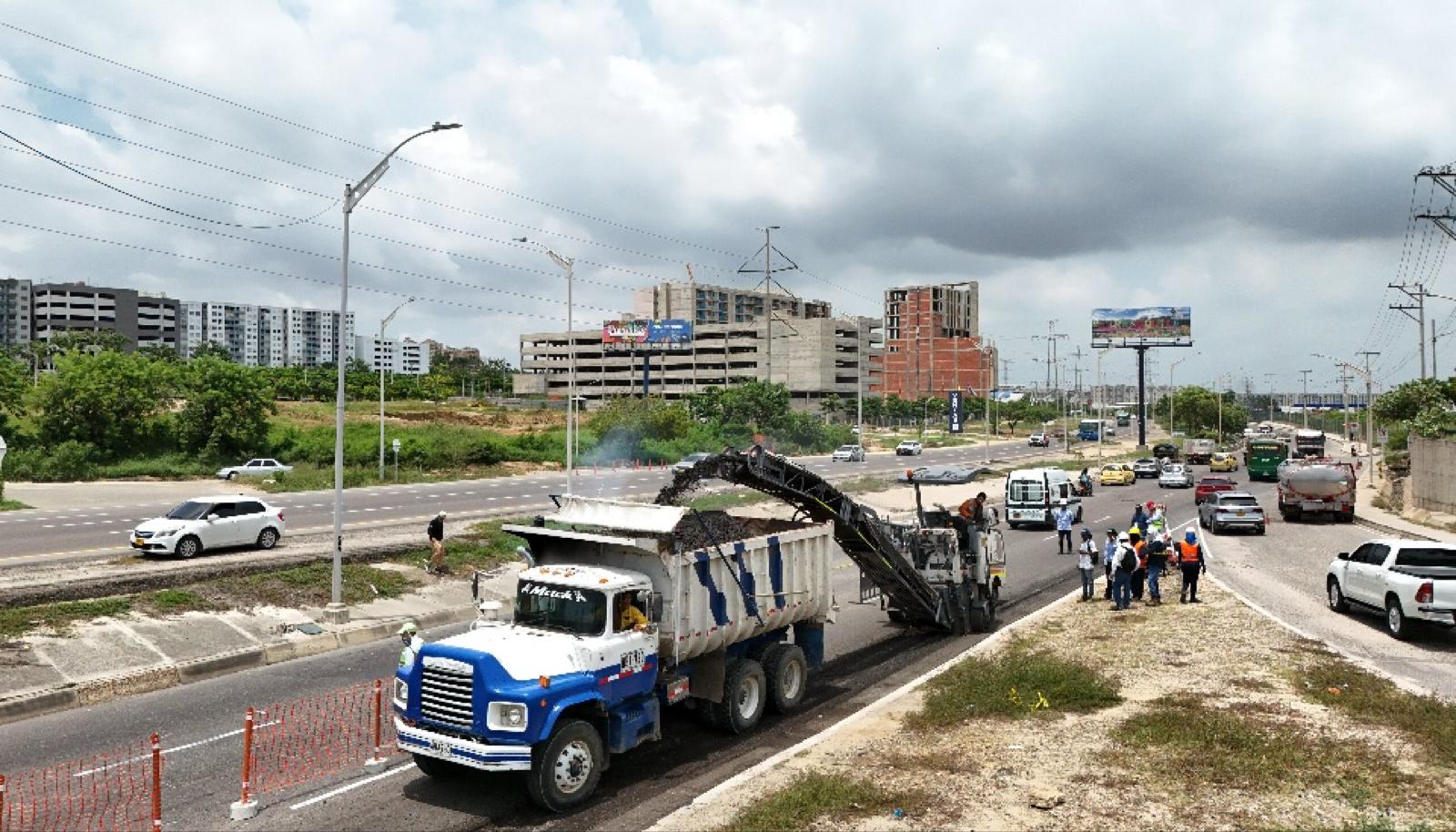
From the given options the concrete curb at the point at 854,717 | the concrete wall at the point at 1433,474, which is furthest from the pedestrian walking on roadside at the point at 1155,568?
the concrete wall at the point at 1433,474

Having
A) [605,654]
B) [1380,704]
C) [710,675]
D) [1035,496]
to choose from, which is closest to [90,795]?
[605,654]

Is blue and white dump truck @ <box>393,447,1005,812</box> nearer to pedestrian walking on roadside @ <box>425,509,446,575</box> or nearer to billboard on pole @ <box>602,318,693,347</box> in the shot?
pedestrian walking on roadside @ <box>425,509,446,575</box>

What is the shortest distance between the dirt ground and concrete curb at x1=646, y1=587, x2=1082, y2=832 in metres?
0.11

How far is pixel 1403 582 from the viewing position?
58.5 feet

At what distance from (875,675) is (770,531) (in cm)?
341

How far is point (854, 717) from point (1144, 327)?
10896 centimetres

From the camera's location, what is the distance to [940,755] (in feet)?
37.1

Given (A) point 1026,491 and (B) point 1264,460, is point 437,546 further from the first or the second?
(B) point 1264,460

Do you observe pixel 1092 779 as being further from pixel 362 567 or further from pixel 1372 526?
pixel 1372 526

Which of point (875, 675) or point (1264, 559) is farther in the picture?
point (1264, 559)

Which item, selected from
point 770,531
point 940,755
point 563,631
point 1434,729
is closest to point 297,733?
point 563,631

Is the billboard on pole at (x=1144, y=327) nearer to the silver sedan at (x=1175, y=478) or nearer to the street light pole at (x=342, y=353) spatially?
the silver sedan at (x=1175, y=478)

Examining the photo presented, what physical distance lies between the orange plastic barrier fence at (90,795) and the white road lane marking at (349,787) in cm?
130

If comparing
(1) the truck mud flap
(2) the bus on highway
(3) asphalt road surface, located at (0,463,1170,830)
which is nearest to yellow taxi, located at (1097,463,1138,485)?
(2) the bus on highway
